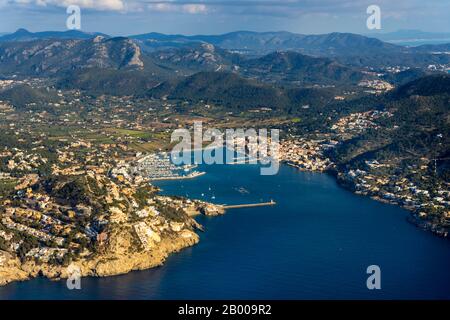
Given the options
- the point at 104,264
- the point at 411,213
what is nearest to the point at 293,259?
the point at 104,264

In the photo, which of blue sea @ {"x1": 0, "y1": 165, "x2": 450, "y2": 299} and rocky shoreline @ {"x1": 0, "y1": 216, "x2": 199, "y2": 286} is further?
rocky shoreline @ {"x1": 0, "y1": 216, "x2": 199, "y2": 286}

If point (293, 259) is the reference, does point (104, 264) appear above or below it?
above

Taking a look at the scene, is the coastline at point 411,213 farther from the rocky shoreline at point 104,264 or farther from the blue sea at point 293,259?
the rocky shoreline at point 104,264

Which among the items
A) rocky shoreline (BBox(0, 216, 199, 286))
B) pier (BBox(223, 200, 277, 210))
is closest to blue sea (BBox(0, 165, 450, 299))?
rocky shoreline (BBox(0, 216, 199, 286))

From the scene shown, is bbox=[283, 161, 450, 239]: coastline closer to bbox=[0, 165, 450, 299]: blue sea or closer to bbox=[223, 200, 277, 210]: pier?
bbox=[0, 165, 450, 299]: blue sea

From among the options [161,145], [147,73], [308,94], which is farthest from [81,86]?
[161,145]

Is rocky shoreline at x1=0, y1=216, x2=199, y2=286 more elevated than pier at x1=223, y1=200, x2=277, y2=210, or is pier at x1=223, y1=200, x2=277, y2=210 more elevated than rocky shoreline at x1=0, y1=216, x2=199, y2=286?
rocky shoreline at x1=0, y1=216, x2=199, y2=286

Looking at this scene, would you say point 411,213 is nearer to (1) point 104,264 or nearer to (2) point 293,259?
(2) point 293,259

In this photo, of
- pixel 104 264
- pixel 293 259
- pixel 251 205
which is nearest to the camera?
pixel 104 264
